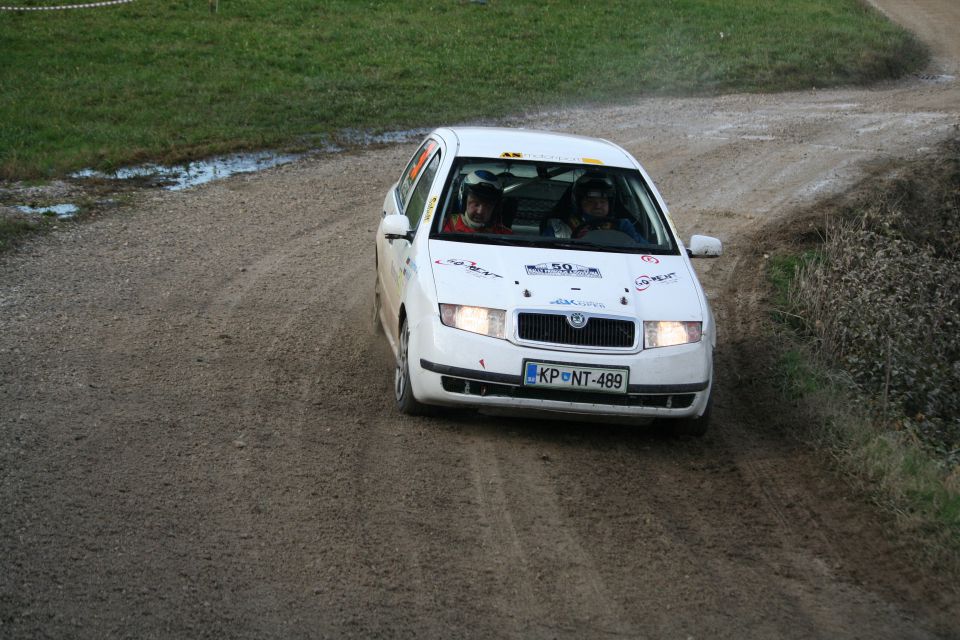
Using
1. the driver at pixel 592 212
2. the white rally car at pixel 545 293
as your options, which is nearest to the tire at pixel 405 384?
the white rally car at pixel 545 293

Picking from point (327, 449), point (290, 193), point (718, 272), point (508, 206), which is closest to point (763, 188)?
point (718, 272)

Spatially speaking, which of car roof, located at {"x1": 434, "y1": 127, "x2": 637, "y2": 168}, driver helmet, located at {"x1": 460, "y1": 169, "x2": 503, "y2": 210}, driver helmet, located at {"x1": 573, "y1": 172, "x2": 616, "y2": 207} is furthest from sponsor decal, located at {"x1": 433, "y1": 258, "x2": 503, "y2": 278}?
driver helmet, located at {"x1": 573, "y1": 172, "x2": 616, "y2": 207}

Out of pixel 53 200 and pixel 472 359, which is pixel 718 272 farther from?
pixel 53 200

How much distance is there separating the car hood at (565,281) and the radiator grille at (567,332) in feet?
0.19

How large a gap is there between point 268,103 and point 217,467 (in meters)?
12.9

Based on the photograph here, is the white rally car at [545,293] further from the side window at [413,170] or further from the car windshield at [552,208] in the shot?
the side window at [413,170]

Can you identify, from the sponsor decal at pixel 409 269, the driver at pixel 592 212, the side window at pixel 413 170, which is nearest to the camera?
the sponsor decal at pixel 409 269

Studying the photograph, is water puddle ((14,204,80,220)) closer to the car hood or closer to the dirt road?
the dirt road

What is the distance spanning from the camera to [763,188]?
1419 cm

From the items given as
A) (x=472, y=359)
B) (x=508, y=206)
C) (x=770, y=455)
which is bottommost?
(x=770, y=455)

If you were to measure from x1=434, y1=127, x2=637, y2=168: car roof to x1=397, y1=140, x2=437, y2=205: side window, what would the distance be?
187mm

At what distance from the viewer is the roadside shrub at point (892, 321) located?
843 centimetres

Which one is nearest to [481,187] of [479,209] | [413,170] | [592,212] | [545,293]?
[479,209]

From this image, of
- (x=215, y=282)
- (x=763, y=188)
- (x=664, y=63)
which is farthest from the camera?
(x=664, y=63)
